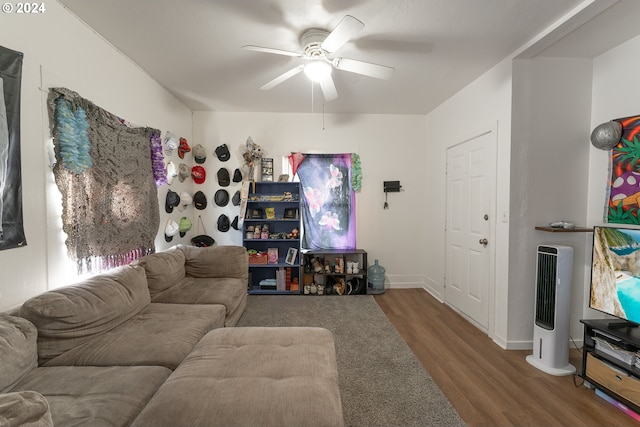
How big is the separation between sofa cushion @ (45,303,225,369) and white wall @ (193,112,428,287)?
2.05 meters

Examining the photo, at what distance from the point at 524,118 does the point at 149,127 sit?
3.62 m

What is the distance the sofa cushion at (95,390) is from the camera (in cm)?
107

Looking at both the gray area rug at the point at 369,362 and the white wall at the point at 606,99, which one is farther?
the white wall at the point at 606,99

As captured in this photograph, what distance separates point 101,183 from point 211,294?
1.28 metres

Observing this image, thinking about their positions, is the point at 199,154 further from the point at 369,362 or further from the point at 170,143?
the point at 369,362

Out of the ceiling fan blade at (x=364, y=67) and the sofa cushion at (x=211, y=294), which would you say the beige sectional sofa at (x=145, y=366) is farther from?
the ceiling fan blade at (x=364, y=67)

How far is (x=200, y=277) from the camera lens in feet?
10.0

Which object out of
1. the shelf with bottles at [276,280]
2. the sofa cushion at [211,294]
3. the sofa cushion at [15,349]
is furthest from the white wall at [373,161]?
the sofa cushion at [15,349]

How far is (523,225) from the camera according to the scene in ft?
7.97

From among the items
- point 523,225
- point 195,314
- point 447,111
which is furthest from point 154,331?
point 447,111

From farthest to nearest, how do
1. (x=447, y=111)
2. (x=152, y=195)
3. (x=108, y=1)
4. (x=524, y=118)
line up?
(x=447, y=111), (x=152, y=195), (x=524, y=118), (x=108, y=1)

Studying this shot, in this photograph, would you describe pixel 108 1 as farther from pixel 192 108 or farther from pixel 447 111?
pixel 447 111

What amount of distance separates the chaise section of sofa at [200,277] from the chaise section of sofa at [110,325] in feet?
0.98

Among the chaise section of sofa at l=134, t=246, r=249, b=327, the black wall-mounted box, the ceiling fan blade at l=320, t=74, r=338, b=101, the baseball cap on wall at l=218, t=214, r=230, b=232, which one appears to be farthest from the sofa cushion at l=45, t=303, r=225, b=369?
the black wall-mounted box
